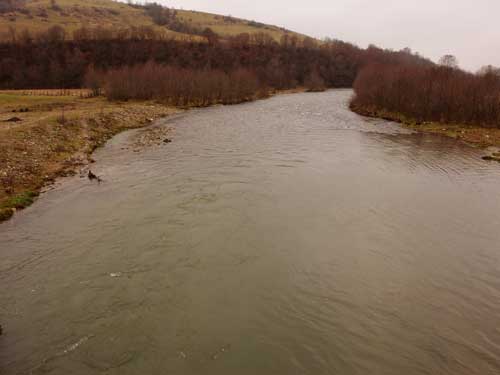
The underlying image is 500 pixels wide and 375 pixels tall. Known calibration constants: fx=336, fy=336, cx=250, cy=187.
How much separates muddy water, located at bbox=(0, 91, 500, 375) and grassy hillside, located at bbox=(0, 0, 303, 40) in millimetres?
121288

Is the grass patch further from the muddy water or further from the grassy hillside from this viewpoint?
the grassy hillside

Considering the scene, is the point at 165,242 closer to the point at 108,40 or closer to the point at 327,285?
the point at 327,285

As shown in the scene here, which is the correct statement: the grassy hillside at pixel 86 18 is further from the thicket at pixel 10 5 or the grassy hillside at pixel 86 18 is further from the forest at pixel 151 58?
the forest at pixel 151 58

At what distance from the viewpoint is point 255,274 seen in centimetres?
1097

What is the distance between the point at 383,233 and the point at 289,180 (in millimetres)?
7211

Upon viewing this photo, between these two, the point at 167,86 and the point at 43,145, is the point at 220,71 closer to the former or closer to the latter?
the point at 167,86

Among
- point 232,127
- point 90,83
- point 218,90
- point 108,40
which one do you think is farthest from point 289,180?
point 108,40

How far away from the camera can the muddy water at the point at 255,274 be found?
7.90m

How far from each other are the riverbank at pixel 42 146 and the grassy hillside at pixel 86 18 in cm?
9527

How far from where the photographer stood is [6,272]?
10914 mm

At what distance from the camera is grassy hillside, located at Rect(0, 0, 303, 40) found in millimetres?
120375

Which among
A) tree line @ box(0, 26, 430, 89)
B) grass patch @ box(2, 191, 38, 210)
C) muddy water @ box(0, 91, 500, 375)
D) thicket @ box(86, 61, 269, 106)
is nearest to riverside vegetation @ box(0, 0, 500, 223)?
grass patch @ box(2, 191, 38, 210)

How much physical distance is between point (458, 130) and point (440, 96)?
6182 millimetres

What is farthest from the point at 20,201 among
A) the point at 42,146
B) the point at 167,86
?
the point at 167,86
